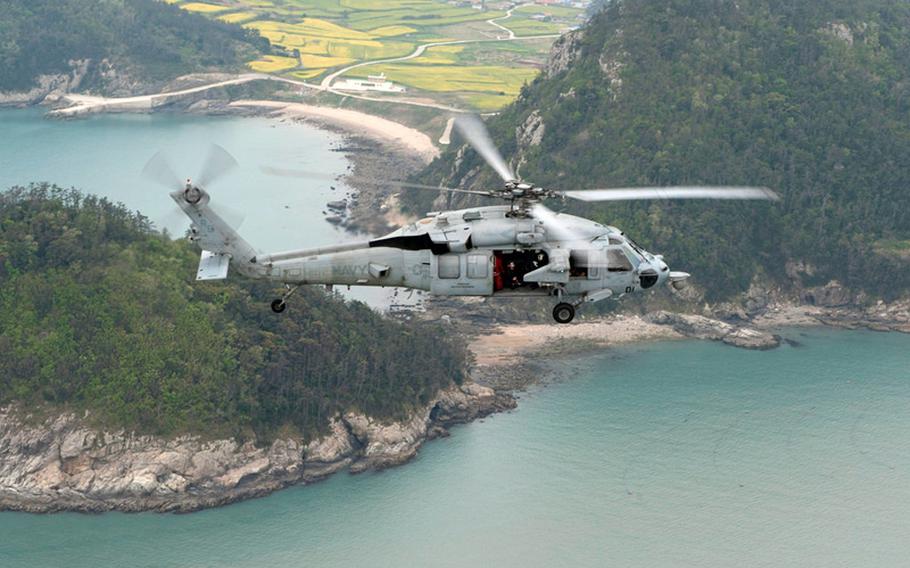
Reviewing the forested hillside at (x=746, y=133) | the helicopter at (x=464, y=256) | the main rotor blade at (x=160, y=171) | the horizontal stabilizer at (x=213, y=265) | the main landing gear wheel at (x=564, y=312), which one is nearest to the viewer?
the main rotor blade at (x=160, y=171)

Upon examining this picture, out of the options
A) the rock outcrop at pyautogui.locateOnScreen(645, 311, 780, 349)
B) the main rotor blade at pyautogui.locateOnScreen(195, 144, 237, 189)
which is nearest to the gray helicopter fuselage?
the main rotor blade at pyautogui.locateOnScreen(195, 144, 237, 189)

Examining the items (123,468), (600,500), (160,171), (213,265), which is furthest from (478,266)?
(600,500)

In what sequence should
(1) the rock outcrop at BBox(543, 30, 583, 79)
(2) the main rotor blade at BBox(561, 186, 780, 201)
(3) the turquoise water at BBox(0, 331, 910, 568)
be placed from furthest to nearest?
(1) the rock outcrop at BBox(543, 30, 583, 79) < (3) the turquoise water at BBox(0, 331, 910, 568) < (2) the main rotor blade at BBox(561, 186, 780, 201)

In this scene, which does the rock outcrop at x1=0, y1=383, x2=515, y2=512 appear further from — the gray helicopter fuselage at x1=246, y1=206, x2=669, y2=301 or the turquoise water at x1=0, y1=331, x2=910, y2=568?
the gray helicopter fuselage at x1=246, y1=206, x2=669, y2=301

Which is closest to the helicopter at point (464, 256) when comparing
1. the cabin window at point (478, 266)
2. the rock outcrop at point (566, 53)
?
the cabin window at point (478, 266)

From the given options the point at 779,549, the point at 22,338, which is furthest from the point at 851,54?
the point at 22,338

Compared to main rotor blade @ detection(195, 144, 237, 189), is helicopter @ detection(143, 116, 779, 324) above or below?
below

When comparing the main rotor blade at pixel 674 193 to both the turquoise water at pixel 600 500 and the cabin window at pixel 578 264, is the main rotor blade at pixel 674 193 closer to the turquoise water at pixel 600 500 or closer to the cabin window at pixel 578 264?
the cabin window at pixel 578 264
